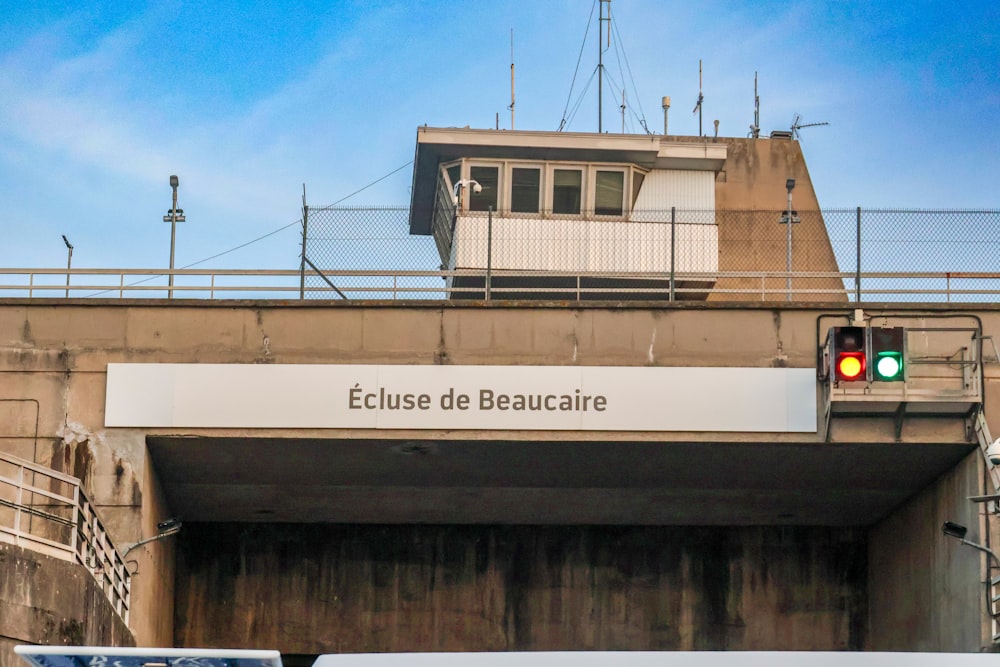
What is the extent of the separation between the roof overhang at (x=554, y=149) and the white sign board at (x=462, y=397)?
869 cm

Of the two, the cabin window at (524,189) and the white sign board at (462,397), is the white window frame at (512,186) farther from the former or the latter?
the white sign board at (462,397)

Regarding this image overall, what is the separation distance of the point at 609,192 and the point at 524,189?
177cm

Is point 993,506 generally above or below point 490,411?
below

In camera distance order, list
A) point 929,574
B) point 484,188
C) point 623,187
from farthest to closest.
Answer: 1. point 623,187
2. point 484,188
3. point 929,574

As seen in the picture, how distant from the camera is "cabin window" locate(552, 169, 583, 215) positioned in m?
31.4

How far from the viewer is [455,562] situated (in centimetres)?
2845

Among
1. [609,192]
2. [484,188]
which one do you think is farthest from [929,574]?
[484,188]

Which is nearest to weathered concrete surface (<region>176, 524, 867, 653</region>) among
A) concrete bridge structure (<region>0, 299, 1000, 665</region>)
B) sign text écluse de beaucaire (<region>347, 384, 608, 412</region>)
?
concrete bridge structure (<region>0, 299, 1000, 665</region>)

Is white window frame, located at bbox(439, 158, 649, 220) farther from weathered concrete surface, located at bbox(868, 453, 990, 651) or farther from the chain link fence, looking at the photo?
weathered concrete surface, located at bbox(868, 453, 990, 651)

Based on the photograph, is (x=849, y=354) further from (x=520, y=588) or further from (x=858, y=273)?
(x=520, y=588)

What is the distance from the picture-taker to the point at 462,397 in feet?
77.2

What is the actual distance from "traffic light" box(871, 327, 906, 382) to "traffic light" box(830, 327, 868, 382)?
0.19 m

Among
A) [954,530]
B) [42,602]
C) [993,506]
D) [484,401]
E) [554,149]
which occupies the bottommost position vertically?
[42,602]

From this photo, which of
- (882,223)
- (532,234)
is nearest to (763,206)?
(532,234)
